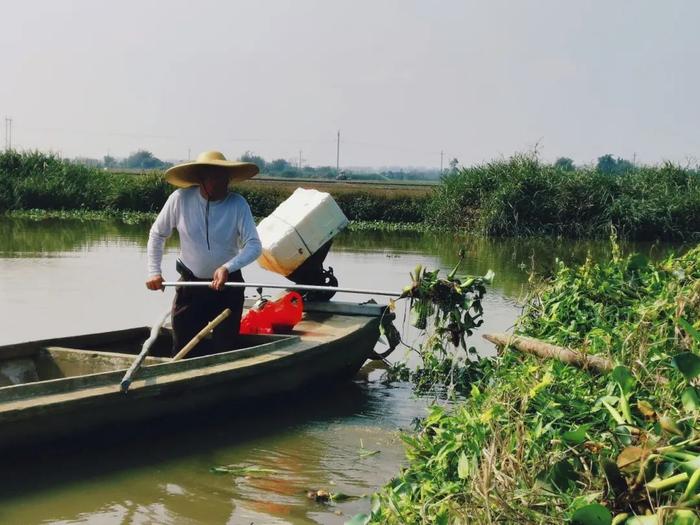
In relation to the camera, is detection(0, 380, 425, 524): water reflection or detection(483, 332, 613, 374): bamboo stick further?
detection(0, 380, 425, 524): water reflection

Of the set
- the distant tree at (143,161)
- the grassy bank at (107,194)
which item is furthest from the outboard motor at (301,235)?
the distant tree at (143,161)

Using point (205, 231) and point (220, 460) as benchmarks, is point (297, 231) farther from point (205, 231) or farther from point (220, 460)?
point (220, 460)

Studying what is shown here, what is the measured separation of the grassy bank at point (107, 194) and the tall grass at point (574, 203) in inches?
139

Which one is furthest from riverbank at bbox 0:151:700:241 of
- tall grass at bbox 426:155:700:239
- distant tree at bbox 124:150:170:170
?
distant tree at bbox 124:150:170:170

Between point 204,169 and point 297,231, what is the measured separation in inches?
61.2

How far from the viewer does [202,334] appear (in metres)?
6.43

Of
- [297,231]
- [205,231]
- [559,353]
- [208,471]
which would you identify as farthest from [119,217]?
[559,353]

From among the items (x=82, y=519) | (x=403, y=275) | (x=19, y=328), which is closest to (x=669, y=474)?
(x=82, y=519)

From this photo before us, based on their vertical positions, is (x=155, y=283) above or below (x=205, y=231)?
below

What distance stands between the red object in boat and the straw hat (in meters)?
1.25

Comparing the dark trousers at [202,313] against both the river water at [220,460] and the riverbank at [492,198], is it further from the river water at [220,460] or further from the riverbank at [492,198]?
the riverbank at [492,198]

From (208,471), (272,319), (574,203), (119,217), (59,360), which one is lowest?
(208,471)

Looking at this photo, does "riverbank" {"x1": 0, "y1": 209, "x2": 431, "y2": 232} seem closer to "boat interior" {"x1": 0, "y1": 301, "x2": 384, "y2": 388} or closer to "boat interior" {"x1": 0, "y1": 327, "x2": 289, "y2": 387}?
"boat interior" {"x1": 0, "y1": 301, "x2": 384, "y2": 388}

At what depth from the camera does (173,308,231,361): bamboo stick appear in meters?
6.41
